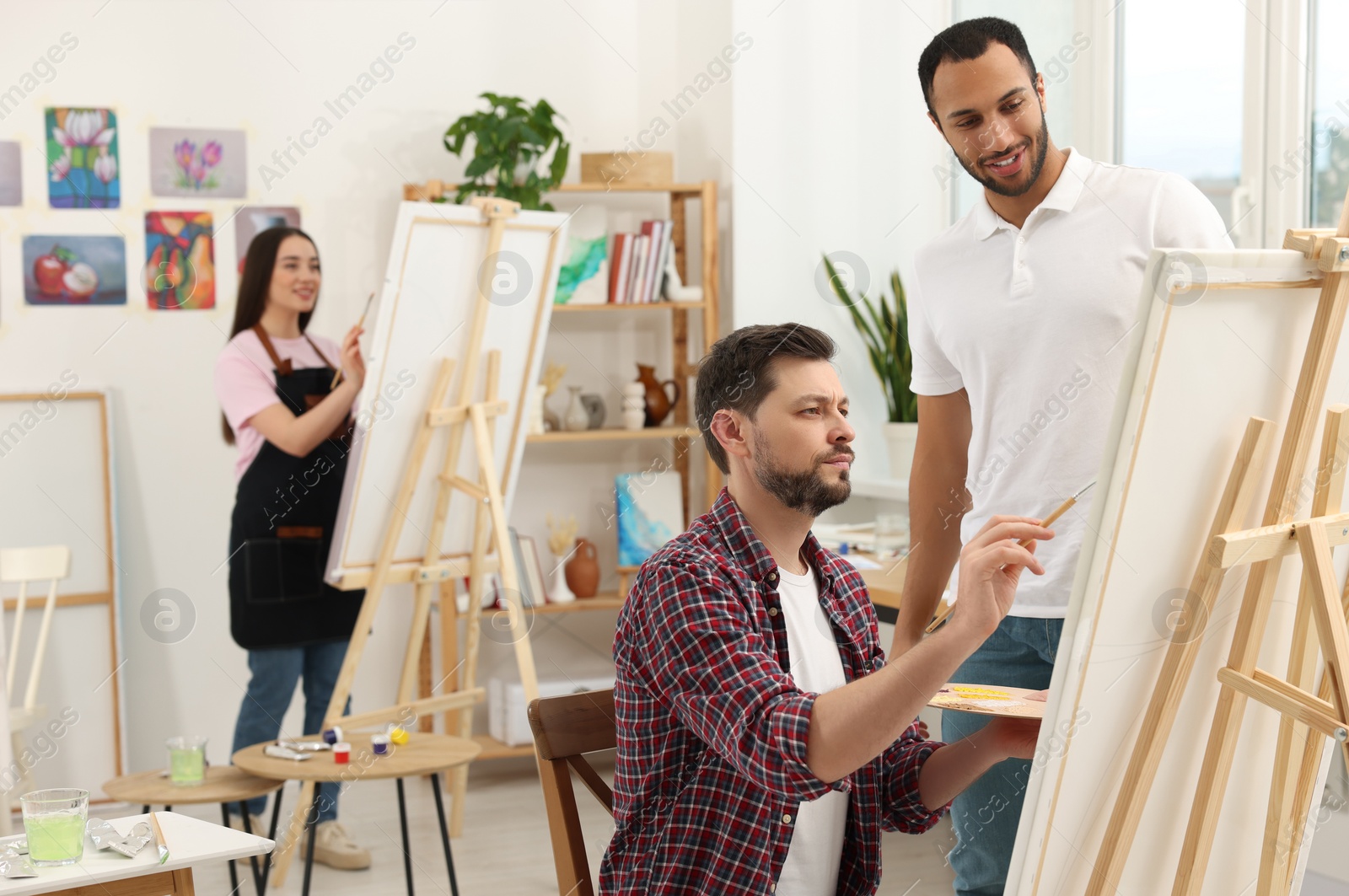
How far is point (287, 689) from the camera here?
11.6 ft

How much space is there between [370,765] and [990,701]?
164cm

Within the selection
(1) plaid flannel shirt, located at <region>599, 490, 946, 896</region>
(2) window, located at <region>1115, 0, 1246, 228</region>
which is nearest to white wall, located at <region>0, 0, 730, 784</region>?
(2) window, located at <region>1115, 0, 1246, 228</region>

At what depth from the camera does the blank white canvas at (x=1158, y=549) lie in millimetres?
1183

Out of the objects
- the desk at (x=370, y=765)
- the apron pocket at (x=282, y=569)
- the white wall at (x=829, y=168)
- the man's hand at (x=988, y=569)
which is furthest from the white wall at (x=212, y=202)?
the man's hand at (x=988, y=569)

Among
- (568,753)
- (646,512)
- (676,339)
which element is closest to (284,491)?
(646,512)

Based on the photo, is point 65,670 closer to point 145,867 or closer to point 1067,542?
point 145,867

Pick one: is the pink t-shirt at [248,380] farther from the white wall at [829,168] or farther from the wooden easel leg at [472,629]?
the white wall at [829,168]

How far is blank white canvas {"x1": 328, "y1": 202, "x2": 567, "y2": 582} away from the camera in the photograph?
3082mm

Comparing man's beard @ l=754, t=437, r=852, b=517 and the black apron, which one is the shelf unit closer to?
the black apron

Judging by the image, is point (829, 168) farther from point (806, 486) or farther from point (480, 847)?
point (806, 486)

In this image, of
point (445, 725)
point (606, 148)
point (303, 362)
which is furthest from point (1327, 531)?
point (606, 148)

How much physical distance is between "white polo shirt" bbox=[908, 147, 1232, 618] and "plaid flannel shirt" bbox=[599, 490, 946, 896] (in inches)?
16.2

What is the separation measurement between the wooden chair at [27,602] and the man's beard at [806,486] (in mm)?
2952

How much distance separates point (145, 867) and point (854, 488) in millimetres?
3098
